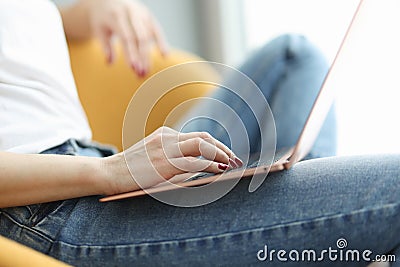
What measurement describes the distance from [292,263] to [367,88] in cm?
99

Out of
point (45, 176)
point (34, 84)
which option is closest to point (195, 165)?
point (45, 176)

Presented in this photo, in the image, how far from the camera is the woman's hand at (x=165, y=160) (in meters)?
0.71

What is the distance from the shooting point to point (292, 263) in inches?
28.3

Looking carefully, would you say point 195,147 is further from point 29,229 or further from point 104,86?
point 104,86

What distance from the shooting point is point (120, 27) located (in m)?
1.31

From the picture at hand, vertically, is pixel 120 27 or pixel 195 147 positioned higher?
pixel 120 27

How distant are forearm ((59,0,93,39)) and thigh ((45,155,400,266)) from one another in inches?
26.4

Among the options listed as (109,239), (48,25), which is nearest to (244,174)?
(109,239)

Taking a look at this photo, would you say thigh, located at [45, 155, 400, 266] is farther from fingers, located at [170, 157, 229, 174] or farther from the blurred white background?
the blurred white background

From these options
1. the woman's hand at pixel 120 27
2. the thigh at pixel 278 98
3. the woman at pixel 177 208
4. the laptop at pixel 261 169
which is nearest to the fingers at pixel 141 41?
the woman's hand at pixel 120 27

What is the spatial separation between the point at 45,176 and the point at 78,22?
0.67 meters

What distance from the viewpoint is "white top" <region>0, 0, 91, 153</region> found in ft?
2.76

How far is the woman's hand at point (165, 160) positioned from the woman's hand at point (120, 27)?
23.6 inches

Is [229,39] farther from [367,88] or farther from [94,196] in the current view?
[94,196]
